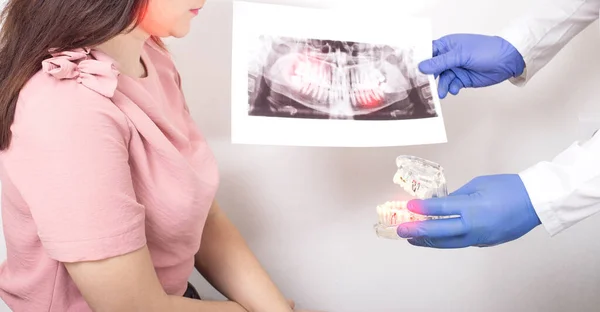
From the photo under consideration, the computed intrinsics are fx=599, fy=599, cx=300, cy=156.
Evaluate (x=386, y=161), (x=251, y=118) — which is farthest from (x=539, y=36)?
(x=251, y=118)

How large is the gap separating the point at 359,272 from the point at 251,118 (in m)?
0.68

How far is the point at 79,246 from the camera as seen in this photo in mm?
750

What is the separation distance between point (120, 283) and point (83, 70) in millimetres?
283

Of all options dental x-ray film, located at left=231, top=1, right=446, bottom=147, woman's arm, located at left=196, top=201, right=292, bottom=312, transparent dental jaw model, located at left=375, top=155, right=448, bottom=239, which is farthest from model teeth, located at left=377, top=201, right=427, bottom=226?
woman's arm, located at left=196, top=201, right=292, bottom=312

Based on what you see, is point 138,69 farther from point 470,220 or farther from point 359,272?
point 359,272

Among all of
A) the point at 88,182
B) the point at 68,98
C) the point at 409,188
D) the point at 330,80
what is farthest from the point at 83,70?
the point at 409,188

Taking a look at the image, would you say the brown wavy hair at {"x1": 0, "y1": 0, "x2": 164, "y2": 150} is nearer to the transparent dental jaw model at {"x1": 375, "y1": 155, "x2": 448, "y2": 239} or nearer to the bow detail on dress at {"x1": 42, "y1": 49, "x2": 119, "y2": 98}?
the bow detail on dress at {"x1": 42, "y1": 49, "x2": 119, "y2": 98}

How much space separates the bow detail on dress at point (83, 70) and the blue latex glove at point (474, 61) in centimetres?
64

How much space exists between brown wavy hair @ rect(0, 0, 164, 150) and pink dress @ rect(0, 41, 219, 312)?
0.06 feet

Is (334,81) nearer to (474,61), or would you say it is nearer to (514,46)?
(474,61)

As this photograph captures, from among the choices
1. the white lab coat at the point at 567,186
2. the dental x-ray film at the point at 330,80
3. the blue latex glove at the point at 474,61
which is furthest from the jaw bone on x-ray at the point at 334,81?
the white lab coat at the point at 567,186

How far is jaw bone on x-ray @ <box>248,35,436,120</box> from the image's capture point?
3.34 ft

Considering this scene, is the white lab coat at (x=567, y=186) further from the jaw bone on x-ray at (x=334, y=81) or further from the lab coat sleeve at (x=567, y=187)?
the jaw bone on x-ray at (x=334, y=81)

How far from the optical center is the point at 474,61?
1.20m
